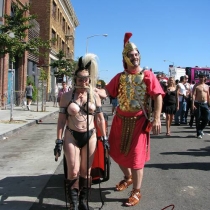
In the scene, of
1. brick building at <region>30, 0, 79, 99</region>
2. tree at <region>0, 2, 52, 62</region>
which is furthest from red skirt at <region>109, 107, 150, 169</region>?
brick building at <region>30, 0, 79, 99</region>

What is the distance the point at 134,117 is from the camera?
4.27 meters

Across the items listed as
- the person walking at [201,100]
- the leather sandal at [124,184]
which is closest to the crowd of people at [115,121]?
the leather sandal at [124,184]

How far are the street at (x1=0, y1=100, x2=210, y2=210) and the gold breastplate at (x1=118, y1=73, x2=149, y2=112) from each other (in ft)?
3.79

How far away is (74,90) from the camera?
388cm

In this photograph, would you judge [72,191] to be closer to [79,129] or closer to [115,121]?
[79,129]

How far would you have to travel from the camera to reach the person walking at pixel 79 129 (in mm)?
3734

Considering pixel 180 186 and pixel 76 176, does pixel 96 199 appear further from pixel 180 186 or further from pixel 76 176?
pixel 180 186

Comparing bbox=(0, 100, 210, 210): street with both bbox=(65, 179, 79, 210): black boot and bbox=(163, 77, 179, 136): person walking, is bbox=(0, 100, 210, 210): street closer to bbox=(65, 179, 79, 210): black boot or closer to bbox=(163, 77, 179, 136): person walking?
bbox=(65, 179, 79, 210): black boot

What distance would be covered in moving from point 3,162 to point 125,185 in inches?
118

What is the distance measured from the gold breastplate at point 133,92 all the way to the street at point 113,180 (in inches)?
45.4

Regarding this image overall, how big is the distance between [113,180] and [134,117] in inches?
59.6

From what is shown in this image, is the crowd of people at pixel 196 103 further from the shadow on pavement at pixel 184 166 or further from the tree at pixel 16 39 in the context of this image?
the tree at pixel 16 39

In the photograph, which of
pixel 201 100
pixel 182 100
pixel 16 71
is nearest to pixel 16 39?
pixel 182 100

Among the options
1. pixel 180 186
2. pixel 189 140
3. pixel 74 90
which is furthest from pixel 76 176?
pixel 189 140
